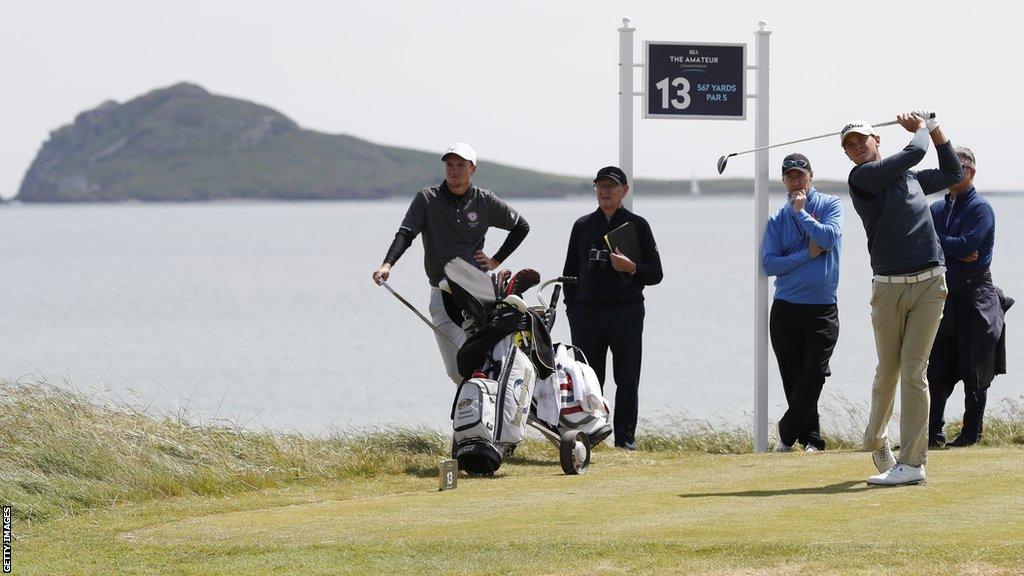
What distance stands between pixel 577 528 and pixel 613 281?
12.7 ft

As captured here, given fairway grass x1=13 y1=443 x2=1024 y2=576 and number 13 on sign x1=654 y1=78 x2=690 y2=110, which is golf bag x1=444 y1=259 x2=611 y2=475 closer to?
fairway grass x1=13 y1=443 x2=1024 y2=576

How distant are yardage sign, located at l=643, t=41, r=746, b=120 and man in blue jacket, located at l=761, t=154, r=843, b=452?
1.27 m

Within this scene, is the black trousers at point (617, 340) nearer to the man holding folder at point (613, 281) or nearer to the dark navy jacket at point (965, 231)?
the man holding folder at point (613, 281)

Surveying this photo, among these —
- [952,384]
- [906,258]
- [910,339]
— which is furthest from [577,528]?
[952,384]

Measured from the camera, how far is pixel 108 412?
415 inches

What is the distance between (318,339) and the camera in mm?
33781

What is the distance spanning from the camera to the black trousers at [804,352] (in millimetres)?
10492

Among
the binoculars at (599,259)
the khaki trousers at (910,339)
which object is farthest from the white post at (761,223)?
the khaki trousers at (910,339)

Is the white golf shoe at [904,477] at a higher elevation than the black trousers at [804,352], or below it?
below

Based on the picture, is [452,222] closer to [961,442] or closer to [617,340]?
[617,340]

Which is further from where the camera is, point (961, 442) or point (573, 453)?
point (961, 442)

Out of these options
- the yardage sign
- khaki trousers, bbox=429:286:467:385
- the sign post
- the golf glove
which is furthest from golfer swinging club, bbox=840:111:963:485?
the yardage sign

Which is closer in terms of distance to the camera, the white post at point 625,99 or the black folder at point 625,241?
the black folder at point 625,241

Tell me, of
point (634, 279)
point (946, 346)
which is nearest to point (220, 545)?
point (634, 279)
